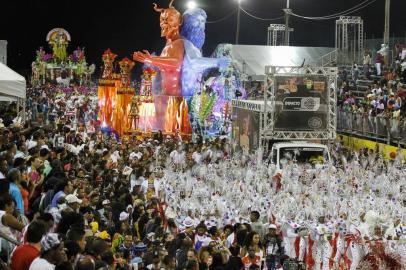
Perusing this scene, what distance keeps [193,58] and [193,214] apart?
18.2 meters

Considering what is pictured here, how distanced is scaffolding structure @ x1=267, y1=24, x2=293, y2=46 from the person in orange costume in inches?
654

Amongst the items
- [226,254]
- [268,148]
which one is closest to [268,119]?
[268,148]

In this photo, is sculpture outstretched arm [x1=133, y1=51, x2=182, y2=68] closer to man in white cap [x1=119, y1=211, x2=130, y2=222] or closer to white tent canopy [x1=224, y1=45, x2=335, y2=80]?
white tent canopy [x1=224, y1=45, x2=335, y2=80]

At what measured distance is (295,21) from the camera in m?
48.4

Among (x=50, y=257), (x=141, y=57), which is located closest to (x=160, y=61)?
(x=141, y=57)

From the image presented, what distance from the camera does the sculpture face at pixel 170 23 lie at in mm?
29281

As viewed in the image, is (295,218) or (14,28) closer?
(295,218)

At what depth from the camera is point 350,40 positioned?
36312mm

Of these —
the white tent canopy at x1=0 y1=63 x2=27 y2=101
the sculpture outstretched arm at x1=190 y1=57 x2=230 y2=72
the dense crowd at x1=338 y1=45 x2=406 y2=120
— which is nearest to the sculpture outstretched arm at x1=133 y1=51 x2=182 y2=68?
the sculpture outstretched arm at x1=190 y1=57 x2=230 y2=72

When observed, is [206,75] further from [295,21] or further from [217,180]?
[295,21]

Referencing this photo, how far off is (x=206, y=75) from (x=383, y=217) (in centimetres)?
1877

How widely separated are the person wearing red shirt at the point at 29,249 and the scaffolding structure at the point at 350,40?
27.6m

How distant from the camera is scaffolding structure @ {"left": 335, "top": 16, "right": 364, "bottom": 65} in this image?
33.9 metres

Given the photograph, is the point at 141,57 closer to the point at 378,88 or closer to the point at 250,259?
the point at 378,88
